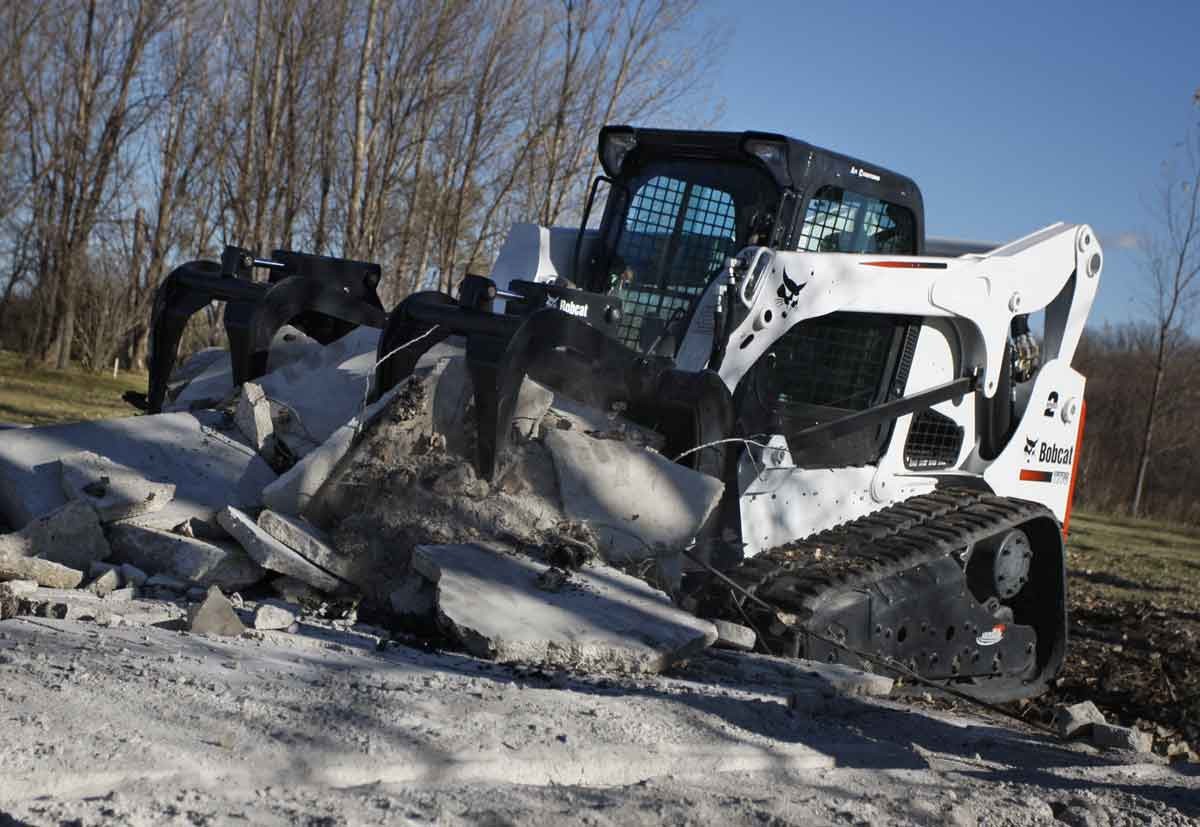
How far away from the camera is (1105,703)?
24.7 ft

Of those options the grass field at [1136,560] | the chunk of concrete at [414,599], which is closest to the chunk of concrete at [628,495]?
the chunk of concrete at [414,599]

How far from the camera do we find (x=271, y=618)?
4.89 m

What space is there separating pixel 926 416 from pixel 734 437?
1.62 m

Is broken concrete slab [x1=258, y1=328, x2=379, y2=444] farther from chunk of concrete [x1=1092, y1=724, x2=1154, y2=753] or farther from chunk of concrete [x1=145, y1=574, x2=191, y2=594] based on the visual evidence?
chunk of concrete [x1=1092, y1=724, x2=1154, y2=753]

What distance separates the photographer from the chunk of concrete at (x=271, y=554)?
544 centimetres

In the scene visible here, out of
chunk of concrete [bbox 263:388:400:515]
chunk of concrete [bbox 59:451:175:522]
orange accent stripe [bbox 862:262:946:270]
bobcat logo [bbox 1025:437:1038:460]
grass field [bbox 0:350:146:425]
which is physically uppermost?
orange accent stripe [bbox 862:262:946:270]

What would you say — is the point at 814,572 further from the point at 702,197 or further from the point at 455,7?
the point at 455,7

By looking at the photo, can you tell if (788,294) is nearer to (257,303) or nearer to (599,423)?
(599,423)

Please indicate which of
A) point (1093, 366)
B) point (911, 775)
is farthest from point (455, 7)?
point (1093, 366)

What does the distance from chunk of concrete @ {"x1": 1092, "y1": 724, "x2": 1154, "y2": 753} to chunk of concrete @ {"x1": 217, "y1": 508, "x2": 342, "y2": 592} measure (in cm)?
321

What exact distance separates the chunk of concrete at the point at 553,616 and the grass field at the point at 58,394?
856cm

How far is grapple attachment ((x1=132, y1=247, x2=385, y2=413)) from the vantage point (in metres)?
6.97

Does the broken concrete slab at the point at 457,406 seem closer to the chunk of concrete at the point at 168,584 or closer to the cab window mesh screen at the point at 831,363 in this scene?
the chunk of concrete at the point at 168,584

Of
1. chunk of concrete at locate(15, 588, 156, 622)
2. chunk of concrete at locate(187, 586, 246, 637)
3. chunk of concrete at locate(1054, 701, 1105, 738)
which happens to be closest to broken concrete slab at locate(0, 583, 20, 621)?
chunk of concrete at locate(15, 588, 156, 622)
